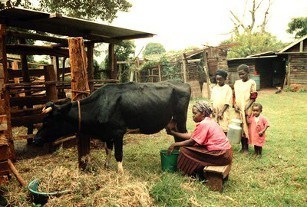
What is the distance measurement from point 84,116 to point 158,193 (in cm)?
194

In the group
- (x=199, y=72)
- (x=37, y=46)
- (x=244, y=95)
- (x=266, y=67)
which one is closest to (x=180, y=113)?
(x=244, y=95)

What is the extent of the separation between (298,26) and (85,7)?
25618mm

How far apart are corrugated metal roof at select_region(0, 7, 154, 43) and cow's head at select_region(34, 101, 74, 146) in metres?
1.83

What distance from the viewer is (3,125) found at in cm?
434

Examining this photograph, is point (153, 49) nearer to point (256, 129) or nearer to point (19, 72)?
point (19, 72)

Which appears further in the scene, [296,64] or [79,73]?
[296,64]

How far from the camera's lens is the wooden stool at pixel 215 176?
14.9 feet

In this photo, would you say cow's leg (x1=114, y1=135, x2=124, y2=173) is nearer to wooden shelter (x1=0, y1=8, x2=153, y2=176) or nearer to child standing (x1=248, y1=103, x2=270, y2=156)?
wooden shelter (x1=0, y1=8, x2=153, y2=176)

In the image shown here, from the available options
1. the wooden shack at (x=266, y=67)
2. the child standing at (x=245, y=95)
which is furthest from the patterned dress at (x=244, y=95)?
the wooden shack at (x=266, y=67)

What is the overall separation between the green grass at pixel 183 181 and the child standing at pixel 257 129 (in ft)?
0.90

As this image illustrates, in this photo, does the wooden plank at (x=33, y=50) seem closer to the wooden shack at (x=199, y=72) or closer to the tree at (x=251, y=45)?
the wooden shack at (x=199, y=72)

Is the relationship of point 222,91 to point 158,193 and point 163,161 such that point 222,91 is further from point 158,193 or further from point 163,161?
point 158,193

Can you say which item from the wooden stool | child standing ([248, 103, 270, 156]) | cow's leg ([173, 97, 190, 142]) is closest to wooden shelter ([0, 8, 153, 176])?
cow's leg ([173, 97, 190, 142])

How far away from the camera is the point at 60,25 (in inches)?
279
